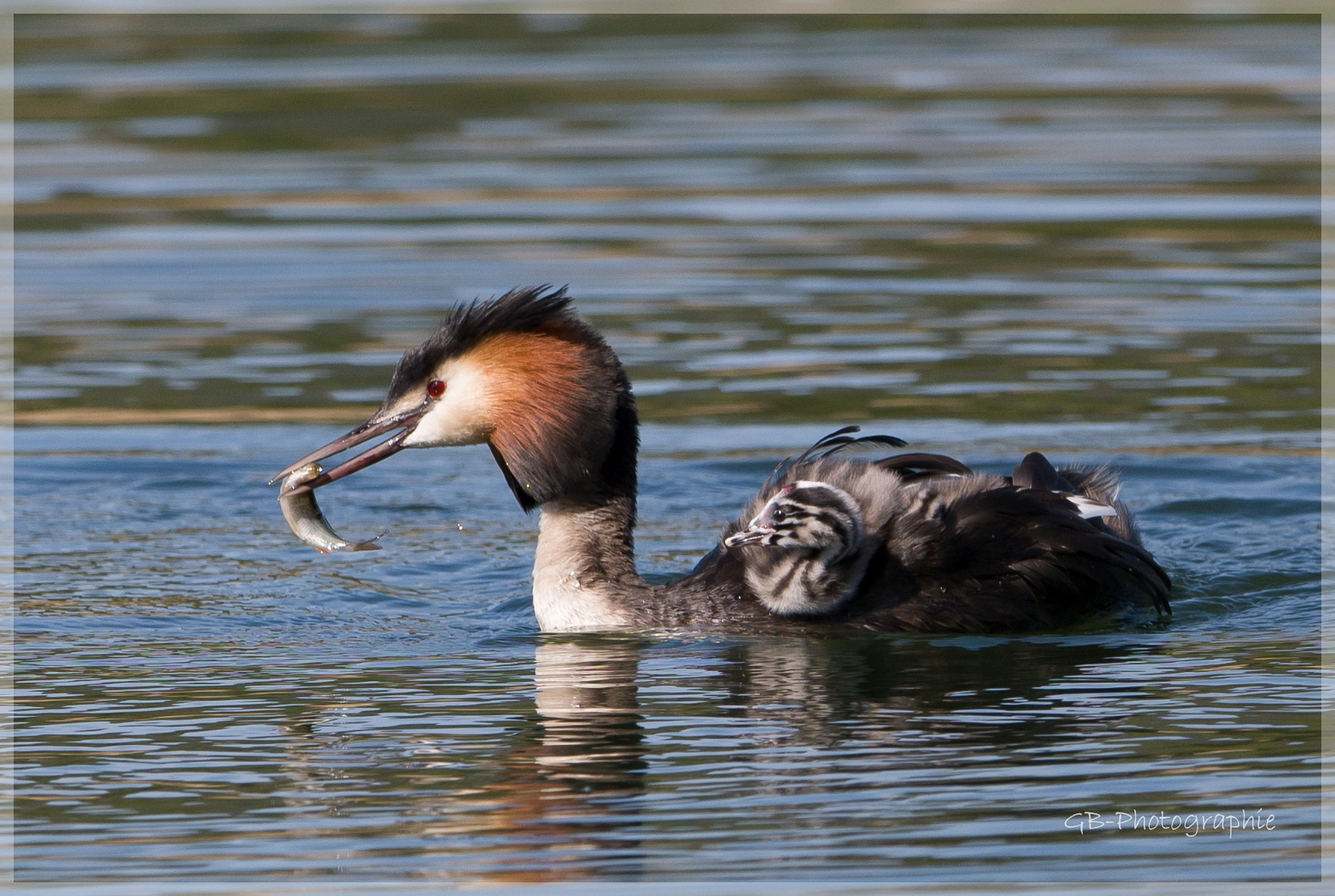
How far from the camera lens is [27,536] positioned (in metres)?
9.30

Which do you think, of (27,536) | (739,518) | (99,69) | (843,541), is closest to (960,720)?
(843,541)

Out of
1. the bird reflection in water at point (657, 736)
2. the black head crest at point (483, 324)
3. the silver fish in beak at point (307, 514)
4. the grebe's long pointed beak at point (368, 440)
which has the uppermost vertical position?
the black head crest at point (483, 324)

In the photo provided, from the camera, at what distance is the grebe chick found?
7191mm

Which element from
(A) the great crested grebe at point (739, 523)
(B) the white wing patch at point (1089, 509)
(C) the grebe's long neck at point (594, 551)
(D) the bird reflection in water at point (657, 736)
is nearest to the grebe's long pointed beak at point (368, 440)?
(A) the great crested grebe at point (739, 523)

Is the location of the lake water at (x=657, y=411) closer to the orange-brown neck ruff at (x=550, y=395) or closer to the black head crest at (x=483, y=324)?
the orange-brown neck ruff at (x=550, y=395)

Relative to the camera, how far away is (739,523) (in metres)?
7.77

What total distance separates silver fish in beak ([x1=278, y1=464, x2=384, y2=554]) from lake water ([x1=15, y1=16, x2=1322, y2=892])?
0.36 meters

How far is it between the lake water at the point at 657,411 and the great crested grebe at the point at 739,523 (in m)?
0.15

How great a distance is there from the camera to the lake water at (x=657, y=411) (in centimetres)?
579

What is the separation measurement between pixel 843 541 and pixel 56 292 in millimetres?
8451

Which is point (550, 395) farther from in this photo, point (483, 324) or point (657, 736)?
point (657, 736)

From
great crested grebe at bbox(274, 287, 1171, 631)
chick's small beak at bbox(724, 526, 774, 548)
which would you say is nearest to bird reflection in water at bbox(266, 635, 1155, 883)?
great crested grebe at bbox(274, 287, 1171, 631)

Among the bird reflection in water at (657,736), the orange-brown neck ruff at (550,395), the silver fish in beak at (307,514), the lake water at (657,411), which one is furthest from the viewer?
the silver fish in beak at (307,514)

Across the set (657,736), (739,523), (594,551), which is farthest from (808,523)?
(657,736)
